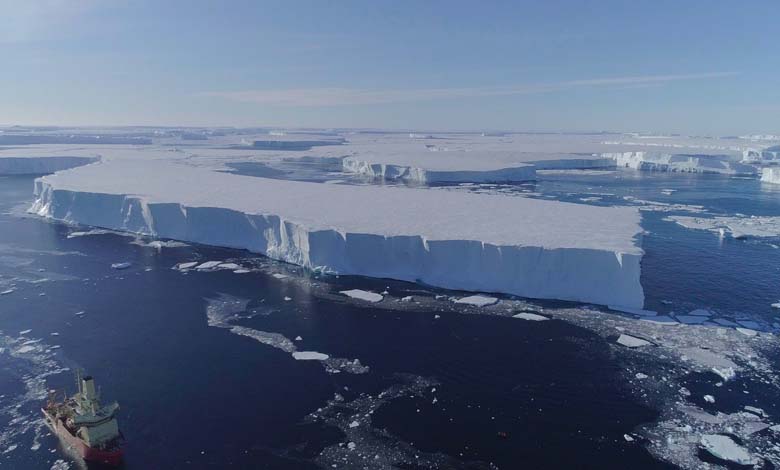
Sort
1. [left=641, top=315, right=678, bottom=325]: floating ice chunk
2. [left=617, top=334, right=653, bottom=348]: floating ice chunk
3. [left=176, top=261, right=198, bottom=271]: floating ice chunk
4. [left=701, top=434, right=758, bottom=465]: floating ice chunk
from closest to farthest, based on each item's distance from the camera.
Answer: [left=701, top=434, right=758, bottom=465]: floating ice chunk → [left=617, top=334, right=653, bottom=348]: floating ice chunk → [left=641, top=315, right=678, bottom=325]: floating ice chunk → [left=176, top=261, right=198, bottom=271]: floating ice chunk

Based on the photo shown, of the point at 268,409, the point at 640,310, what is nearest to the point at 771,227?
the point at 640,310

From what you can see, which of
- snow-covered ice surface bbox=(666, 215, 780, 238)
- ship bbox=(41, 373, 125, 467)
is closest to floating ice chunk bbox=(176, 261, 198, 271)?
ship bbox=(41, 373, 125, 467)

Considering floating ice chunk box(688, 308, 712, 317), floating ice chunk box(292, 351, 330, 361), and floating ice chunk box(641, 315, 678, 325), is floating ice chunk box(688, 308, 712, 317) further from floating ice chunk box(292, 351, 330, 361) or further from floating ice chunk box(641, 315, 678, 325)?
floating ice chunk box(292, 351, 330, 361)

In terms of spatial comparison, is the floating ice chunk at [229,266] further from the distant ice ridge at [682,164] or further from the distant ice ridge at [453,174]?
the distant ice ridge at [682,164]

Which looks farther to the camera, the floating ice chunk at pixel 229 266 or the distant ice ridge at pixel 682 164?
the distant ice ridge at pixel 682 164

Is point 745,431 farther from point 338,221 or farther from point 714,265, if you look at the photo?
point 338,221

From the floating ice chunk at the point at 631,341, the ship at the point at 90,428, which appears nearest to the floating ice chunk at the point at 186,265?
the ship at the point at 90,428

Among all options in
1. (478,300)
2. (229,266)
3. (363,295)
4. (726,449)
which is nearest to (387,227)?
(363,295)
